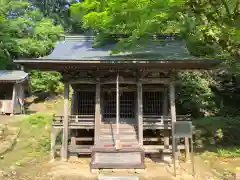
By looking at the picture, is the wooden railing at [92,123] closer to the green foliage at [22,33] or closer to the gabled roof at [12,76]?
the gabled roof at [12,76]

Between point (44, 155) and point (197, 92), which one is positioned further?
point (197, 92)

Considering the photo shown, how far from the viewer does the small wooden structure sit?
25266 mm

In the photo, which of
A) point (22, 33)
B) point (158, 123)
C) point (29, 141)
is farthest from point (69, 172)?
point (22, 33)

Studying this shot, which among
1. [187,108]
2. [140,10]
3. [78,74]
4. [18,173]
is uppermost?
[140,10]

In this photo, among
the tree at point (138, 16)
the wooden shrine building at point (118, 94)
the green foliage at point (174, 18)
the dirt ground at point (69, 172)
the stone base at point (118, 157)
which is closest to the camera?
the dirt ground at point (69, 172)

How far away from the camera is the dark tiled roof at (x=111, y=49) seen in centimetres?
1257

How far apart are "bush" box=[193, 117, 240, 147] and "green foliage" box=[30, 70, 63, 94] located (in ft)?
59.9

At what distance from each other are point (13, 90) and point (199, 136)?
56.7ft

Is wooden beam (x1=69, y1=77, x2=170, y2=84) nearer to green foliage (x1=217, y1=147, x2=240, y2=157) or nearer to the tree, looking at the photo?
the tree

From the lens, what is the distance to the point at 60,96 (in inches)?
1264

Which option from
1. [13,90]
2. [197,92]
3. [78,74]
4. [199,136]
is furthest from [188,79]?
[13,90]

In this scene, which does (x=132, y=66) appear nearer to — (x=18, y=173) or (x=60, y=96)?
(x=18, y=173)

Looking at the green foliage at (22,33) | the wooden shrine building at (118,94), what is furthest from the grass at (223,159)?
the green foliage at (22,33)

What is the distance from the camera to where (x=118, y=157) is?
36.7 ft
